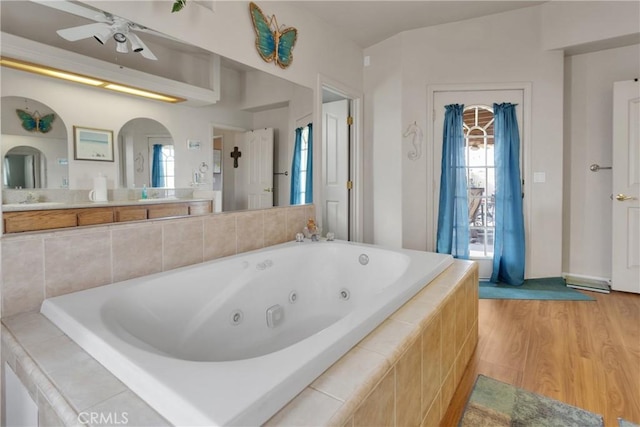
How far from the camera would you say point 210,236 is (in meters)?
1.85

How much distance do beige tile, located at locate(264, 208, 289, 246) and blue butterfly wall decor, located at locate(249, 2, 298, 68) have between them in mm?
1075

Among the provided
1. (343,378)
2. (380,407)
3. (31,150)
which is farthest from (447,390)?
(31,150)

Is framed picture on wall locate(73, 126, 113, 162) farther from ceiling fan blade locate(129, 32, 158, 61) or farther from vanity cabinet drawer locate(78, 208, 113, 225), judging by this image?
ceiling fan blade locate(129, 32, 158, 61)

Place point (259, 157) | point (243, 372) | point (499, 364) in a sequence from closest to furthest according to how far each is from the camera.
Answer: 1. point (243, 372)
2. point (499, 364)
3. point (259, 157)

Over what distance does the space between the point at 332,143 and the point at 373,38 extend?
3.69 ft

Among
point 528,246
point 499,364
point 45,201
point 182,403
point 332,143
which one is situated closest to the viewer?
point 182,403

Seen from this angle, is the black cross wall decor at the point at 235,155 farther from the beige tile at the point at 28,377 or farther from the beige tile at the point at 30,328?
the beige tile at the point at 28,377

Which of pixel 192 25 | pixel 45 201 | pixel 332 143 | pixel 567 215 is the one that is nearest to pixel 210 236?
pixel 45 201

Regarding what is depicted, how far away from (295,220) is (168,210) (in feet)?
3.41

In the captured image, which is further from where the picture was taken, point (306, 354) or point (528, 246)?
point (528, 246)

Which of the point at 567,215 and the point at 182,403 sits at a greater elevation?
the point at 567,215

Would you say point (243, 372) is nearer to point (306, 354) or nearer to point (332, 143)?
point (306, 354)

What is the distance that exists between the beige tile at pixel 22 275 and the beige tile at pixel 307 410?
107 cm

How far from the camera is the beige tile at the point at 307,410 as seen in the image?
2.21 feet
